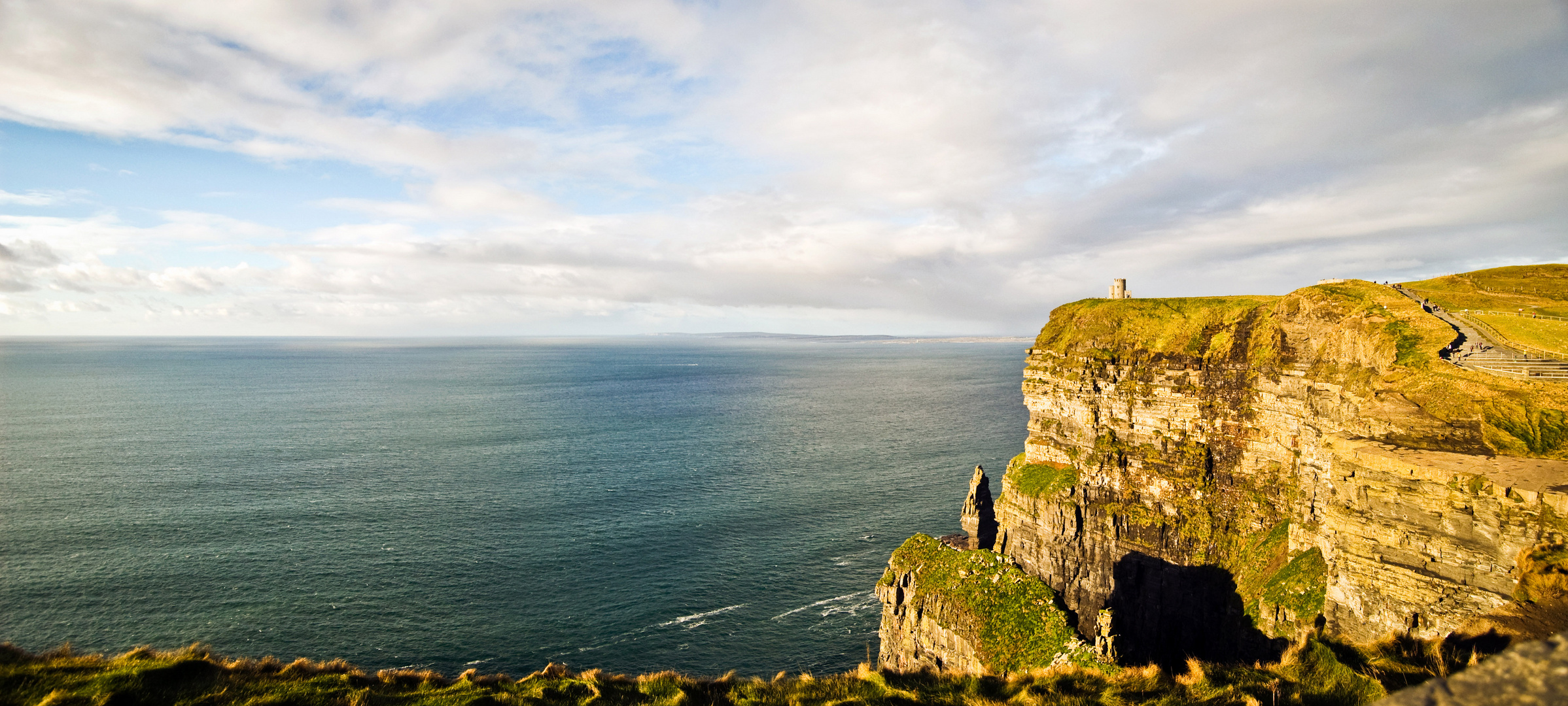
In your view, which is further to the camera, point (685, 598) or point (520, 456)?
point (520, 456)

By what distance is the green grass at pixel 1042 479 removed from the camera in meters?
45.8

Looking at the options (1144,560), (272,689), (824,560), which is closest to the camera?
(272,689)

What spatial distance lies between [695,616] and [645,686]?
121 ft

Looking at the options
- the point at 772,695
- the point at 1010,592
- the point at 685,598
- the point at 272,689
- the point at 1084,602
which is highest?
the point at 272,689

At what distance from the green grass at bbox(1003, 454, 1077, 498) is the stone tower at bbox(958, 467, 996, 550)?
→ 7419mm

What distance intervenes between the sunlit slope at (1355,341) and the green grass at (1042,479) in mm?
9124

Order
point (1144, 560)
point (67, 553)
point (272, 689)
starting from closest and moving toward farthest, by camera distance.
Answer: point (272, 689) → point (1144, 560) → point (67, 553)

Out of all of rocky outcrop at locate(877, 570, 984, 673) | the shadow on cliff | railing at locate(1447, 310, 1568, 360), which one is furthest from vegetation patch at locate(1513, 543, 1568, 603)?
rocky outcrop at locate(877, 570, 984, 673)

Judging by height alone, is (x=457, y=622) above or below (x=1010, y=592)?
below

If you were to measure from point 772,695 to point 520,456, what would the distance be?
9544 centimetres

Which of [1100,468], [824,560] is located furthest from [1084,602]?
[824,560]

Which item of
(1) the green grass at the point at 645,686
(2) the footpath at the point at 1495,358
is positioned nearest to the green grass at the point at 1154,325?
(2) the footpath at the point at 1495,358

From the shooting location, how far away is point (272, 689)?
52.3 feet

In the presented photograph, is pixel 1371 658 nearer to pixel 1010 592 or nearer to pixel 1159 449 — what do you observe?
pixel 1010 592
